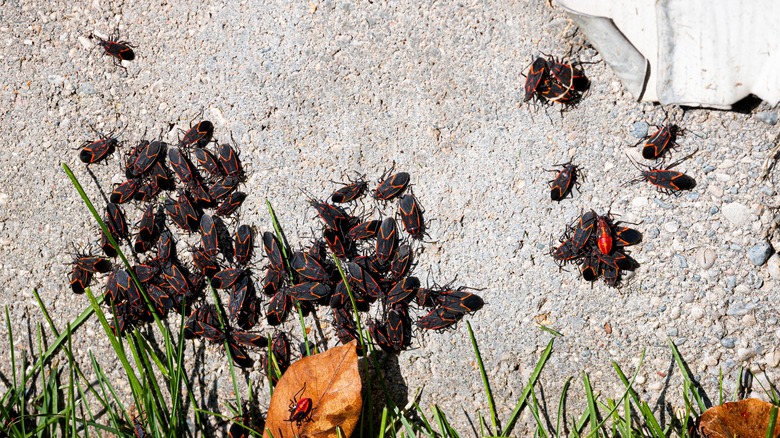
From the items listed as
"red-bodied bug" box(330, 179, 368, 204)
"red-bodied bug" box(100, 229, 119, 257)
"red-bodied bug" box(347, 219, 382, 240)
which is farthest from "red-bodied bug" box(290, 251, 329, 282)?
"red-bodied bug" box(100, 229, 119, 257)

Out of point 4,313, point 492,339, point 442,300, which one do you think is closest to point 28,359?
point 4,313

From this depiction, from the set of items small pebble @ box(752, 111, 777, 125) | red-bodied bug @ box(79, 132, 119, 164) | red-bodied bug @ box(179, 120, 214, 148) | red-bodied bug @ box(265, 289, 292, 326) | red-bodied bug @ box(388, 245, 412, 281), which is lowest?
small pebble @ box(752, 111, 777, 125)

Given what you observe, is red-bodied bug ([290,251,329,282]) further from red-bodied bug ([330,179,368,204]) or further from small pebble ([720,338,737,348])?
small pebble ([720,338,737,348])

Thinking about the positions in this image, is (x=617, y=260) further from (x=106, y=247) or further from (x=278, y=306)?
(x=106, y=247)

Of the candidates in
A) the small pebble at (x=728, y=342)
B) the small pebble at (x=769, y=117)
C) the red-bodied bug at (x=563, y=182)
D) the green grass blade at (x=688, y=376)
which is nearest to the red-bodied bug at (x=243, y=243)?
the red-bodied bug at (x=563, y=182)

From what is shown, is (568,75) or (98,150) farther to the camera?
(98,150)

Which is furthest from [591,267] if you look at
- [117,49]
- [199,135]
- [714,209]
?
[117,49]

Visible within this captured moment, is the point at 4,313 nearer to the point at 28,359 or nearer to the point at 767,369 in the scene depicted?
the point at 28,359
